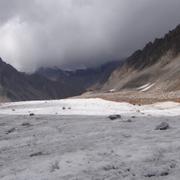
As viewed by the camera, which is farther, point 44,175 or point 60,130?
point 60,130

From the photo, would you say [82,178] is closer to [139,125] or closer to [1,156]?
[1,156]

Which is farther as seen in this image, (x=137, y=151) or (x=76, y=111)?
(x=76, y=111)

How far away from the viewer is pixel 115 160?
45.3 feet

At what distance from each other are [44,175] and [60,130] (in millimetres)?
8071

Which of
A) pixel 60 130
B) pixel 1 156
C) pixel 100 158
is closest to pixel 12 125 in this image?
pixel 60 130

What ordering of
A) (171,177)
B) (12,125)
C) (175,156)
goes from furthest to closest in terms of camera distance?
(12,125), (175,156), (171,177)

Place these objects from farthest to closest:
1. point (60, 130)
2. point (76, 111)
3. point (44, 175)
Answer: point (76, 111) → point (60, 130) → point (44, 175)

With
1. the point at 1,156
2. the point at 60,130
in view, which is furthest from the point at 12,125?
the point at 1,156

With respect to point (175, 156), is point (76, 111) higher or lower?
higher

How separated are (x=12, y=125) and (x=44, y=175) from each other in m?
11.5

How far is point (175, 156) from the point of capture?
1380 cm

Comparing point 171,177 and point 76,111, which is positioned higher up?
point 76,111

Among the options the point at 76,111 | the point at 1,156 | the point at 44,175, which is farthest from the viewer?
the point at 76,111

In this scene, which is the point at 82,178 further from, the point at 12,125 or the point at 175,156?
the point at 12,125
